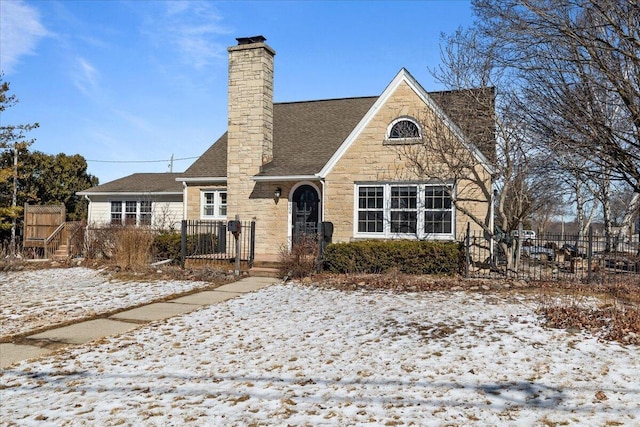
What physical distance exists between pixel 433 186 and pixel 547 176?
3214 millimetres

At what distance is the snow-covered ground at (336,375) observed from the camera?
175 inches

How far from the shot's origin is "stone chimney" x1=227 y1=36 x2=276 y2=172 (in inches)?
691

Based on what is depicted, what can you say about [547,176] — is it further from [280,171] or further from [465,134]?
[280,171]

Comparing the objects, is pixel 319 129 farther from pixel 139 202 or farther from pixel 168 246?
pixel 139 202

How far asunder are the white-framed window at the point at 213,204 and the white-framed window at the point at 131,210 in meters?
4.46

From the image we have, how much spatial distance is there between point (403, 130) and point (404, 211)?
253 centimetres

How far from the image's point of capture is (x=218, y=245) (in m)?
14.9

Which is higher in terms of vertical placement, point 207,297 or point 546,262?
point 546,262

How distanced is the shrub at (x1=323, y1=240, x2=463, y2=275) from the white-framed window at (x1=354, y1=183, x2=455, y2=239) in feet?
6.69

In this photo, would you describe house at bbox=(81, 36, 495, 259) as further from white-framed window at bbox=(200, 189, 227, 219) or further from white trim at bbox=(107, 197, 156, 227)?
white trim at bbox=(107, 197, 156, 227)

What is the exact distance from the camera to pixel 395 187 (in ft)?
50.1

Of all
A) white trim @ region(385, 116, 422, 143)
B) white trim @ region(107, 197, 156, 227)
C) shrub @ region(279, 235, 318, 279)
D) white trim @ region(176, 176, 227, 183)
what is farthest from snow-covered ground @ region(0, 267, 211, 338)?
white trim @ region(107, 197, 156, 227)

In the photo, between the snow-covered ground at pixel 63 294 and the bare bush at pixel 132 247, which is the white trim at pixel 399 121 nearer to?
the snow-covered ground at pixel 63 294

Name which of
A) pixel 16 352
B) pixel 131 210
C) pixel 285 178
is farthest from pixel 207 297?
pixel 131 210
